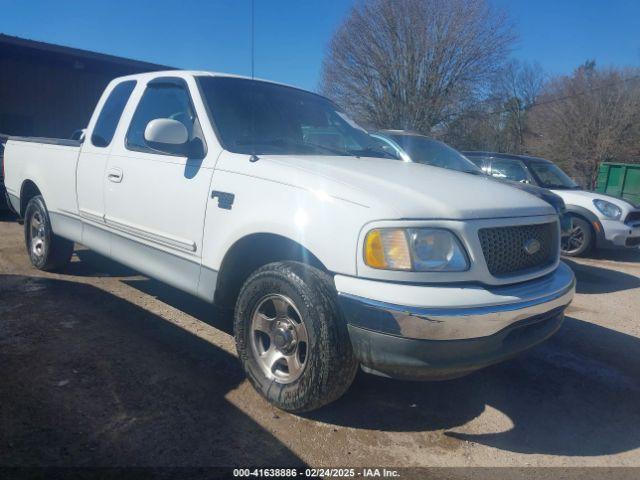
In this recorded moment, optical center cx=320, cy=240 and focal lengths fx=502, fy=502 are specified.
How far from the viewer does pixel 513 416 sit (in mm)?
3045

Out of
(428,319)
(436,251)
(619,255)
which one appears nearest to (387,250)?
(436,251)

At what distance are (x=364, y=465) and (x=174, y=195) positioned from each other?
210cm

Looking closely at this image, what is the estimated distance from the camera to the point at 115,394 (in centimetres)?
297

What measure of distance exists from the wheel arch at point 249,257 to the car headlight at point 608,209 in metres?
7.06

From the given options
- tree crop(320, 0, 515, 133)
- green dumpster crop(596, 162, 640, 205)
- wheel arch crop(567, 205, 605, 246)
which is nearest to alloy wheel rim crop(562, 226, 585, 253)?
wheel arch crop(567, 205, 605, 246)

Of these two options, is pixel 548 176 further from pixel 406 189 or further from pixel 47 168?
pixel 47 168

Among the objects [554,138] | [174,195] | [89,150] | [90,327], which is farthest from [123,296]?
[554,138]

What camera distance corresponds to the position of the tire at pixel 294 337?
2.55 metres

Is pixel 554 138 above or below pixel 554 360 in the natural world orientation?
above

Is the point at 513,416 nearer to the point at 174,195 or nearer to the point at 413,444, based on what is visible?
the point at 413,444

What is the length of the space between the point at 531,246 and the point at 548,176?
688 centimetres

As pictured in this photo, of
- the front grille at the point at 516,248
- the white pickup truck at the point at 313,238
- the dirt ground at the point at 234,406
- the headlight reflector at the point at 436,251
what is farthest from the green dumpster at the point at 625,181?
the headlight reflector at the point at 436,251

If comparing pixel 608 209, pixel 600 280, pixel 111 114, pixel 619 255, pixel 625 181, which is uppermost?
pixel 625 181

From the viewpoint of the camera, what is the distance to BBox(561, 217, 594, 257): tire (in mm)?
8227
